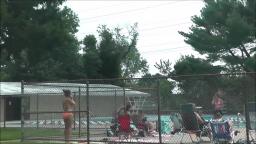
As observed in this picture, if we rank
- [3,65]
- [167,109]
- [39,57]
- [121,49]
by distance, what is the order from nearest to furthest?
[167,109], [39,57], [3,65], [121,49]

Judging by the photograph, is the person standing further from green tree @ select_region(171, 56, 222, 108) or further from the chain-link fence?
green tree @ select_region(171, 56, 222, 108)

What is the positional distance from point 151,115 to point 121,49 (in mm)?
59451

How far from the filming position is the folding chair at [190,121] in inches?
623

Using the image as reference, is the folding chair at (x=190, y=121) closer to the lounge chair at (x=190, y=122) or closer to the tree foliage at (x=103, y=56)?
the lounge chair at (x=190, y=122)

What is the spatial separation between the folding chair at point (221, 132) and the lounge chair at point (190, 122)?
656mm

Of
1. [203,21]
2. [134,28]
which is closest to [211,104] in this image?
[203,21]

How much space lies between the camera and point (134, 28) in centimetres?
9194

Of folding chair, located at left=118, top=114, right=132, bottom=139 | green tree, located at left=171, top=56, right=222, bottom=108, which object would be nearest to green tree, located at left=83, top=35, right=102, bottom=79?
folding chair, located at left=118, top=114, right=132, bottom=139

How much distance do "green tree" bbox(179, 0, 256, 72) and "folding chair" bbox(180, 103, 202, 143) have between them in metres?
33.0

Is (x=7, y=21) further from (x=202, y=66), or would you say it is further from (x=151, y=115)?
(x=151, y=115)

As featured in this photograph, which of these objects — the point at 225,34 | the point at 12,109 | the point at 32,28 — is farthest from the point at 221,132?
the point at 12,109

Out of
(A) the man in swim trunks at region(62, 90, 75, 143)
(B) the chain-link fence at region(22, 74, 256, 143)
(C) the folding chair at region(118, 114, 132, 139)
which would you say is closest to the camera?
(B) the chain-link fence at region(22, 74, 256, 143)

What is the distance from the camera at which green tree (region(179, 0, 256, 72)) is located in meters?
49.4

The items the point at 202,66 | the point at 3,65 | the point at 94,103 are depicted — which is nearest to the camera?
A: the point at 94,103
